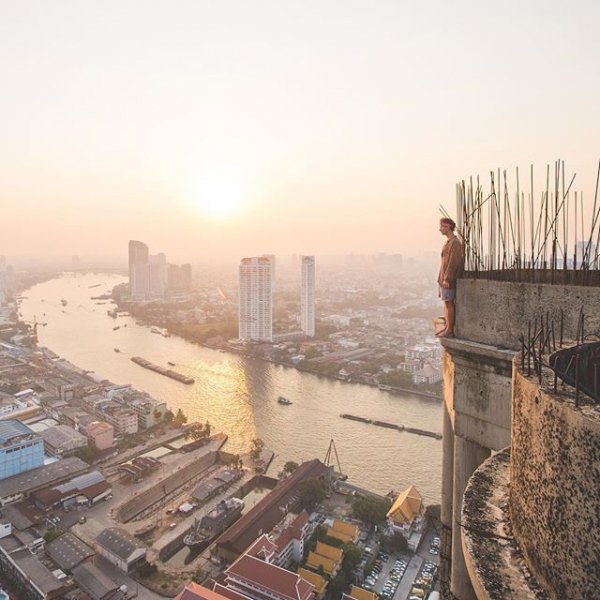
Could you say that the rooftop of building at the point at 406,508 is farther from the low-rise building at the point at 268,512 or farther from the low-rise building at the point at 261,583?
the low-rise building at the point at 261,583

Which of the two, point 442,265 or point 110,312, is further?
point 110,312

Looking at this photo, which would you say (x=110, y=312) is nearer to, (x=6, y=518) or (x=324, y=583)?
(x=6, y=518)

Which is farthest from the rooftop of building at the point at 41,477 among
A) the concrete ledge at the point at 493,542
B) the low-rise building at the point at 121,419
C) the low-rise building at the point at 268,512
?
the concrete ledge at the point at 493,542

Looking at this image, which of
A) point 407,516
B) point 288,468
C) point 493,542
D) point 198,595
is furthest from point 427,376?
point 493,542

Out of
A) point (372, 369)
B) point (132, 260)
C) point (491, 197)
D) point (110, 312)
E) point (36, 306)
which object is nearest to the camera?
point (491, 197)

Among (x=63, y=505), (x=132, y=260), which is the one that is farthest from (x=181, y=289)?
(x=63, y=505)

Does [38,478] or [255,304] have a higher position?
[255,304]

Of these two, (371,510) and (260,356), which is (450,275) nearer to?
(371,510)
